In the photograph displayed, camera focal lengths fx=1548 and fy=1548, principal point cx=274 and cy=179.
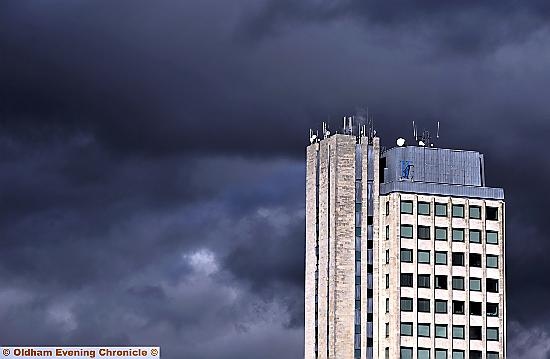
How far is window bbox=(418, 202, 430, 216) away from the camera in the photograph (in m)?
190

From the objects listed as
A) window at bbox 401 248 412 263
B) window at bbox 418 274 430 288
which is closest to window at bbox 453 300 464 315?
window at bbox 418 274 430 288

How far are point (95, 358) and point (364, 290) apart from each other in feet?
123

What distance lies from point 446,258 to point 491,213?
30.2 ft

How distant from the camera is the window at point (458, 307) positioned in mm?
189000

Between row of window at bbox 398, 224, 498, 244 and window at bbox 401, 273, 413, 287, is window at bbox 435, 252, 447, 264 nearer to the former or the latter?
row of window at bbox 398, 224, 498, 244

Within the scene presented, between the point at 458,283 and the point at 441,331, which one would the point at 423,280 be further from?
the point at 441,331

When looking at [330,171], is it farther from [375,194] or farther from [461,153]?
[461,153]

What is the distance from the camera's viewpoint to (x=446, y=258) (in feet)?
623

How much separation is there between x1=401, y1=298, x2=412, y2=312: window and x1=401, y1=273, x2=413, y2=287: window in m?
1.82

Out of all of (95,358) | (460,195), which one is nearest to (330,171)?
(460,195)

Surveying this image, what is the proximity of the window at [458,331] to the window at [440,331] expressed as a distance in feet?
4.12

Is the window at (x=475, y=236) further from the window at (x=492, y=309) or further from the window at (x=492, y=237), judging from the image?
the window at (x=492, y=309)

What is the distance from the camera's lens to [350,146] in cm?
19012

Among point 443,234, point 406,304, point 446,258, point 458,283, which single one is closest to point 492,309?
point 458,283
